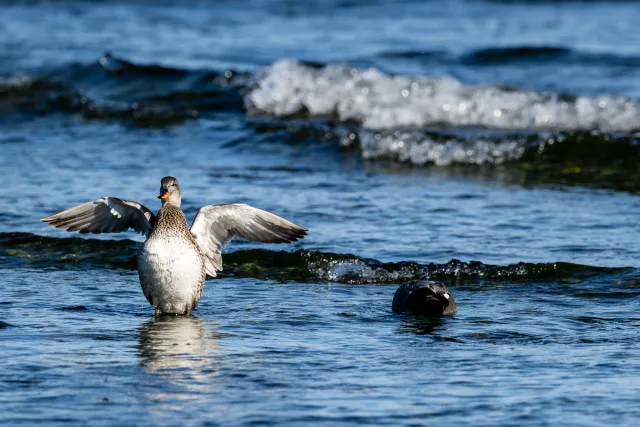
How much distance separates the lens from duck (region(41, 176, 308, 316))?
7465 mm

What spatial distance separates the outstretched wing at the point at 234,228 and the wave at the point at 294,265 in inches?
28.1

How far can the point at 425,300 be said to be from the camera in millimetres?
7414

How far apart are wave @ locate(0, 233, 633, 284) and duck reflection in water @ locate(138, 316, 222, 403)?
151 centimetres

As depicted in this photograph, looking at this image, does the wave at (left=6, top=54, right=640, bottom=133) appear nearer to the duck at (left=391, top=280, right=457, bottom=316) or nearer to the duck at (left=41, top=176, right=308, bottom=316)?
the duck at (left=41, top=176, right=308, bottom=316)

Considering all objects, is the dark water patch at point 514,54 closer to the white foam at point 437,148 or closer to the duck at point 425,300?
the white foam at point 437,148

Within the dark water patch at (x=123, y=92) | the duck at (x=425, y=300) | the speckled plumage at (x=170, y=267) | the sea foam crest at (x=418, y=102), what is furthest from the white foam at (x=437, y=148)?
the speckled plumage at (x=170, y=267)

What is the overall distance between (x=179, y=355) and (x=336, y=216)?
406 centimetres

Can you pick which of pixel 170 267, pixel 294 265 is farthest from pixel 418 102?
pixel 170 267

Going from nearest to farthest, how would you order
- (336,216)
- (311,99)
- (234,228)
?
(234,228) < (336,216) < (311,99)

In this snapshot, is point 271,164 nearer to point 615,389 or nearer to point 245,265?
point 245,265

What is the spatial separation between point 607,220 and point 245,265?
334cm

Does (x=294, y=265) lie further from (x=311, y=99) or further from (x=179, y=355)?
(x=311, y=99)

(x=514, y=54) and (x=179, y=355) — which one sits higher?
(x=514, y=54)

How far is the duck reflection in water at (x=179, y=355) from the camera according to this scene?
5.88 metres
